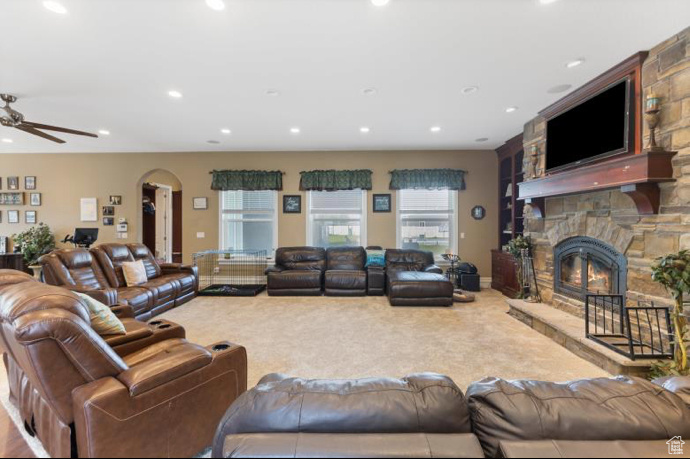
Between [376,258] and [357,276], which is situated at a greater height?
[376,258]

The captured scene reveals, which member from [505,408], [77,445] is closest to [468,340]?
[505,408]

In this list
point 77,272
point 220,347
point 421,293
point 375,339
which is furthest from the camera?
point 421,293

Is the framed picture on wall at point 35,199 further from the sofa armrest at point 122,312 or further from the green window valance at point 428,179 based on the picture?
the green window valance at point 428,179

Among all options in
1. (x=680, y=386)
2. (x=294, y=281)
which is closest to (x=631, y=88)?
(x=680, y=386)

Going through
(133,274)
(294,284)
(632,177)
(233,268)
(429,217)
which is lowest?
(294,284)

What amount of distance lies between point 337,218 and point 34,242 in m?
5.91

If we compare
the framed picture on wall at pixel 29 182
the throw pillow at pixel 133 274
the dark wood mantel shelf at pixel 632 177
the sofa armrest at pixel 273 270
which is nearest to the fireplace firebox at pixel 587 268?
the dark wood mantel shelf at pixel 632 177

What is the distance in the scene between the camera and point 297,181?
19.6 ft

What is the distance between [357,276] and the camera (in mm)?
4961

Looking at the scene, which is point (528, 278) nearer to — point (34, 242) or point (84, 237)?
point (84, 237)

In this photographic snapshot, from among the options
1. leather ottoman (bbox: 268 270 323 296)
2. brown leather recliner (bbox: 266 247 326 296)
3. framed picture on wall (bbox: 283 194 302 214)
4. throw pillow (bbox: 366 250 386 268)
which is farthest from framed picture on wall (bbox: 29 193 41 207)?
throw pillow (bbox: 366 250 386 268)

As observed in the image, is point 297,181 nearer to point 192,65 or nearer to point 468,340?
point 192,65

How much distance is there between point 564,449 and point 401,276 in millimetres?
3969

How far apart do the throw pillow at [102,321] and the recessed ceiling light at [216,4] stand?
6.80 ft
